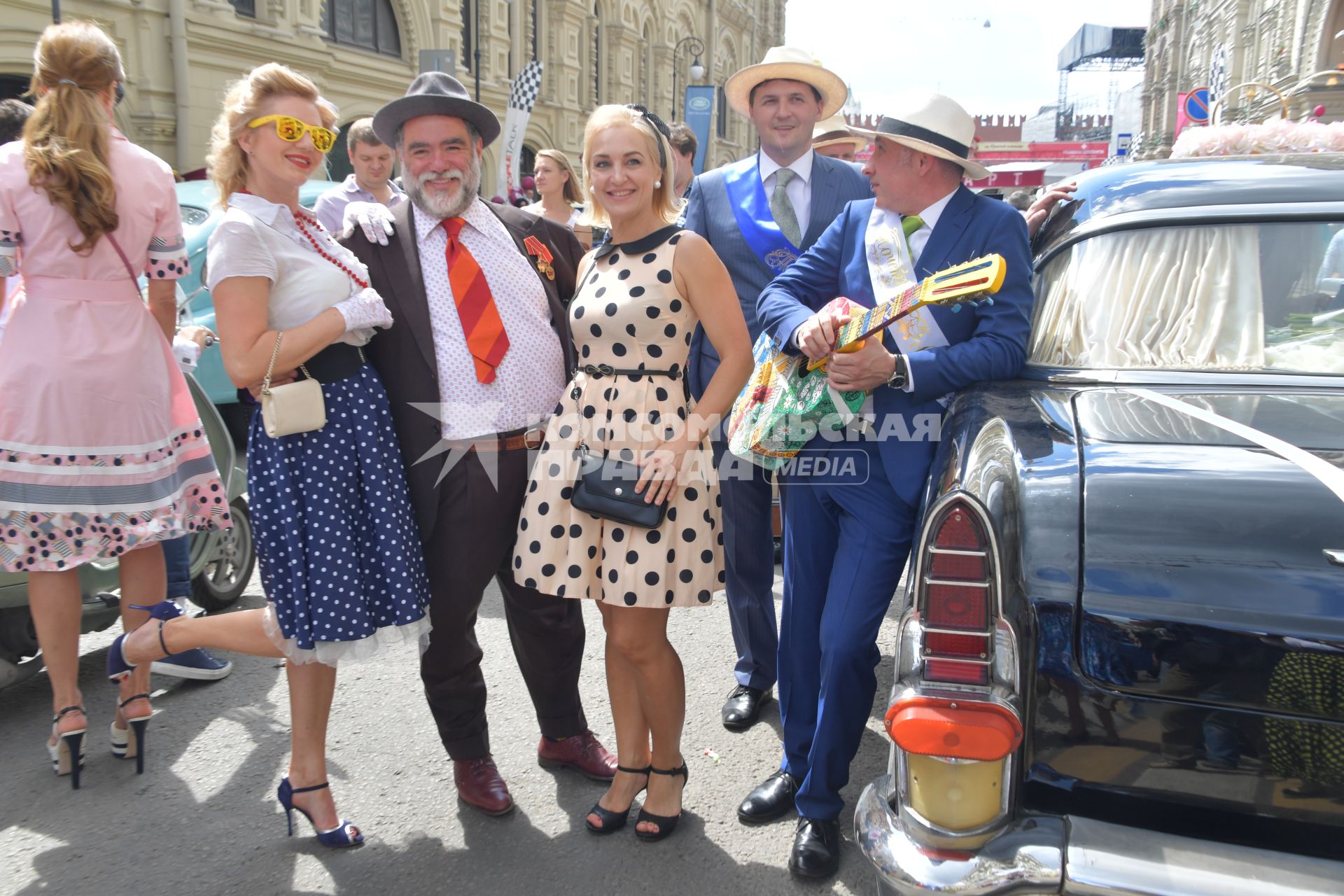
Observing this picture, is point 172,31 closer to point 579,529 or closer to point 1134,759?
point 579,529

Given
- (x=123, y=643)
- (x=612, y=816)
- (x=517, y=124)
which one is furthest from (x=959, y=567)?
(x=517, y=124)

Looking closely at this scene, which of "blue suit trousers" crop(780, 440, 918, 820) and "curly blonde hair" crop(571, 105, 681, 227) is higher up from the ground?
"curly blonde hair" crop(571, 105, 681, 227)

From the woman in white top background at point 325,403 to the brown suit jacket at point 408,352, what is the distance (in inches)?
2.7

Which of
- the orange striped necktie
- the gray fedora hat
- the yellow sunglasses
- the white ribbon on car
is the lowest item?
the white ribbon on car

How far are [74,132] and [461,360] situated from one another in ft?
4.99

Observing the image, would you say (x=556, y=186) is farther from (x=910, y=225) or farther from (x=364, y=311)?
(x=910, y=225)

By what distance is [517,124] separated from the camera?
490 inches

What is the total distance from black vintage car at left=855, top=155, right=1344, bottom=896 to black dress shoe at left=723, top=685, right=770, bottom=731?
168 cm

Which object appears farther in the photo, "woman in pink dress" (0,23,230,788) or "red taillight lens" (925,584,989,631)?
"woman in pink dress" (0,23,230,788)

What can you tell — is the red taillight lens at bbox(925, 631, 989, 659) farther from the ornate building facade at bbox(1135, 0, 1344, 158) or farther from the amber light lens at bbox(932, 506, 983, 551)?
the ornate building facade at bbox(1135, 0, 1344, 158)

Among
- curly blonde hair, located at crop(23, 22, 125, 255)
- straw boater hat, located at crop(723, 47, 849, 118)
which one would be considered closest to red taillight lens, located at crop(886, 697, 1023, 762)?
straw boater hat, located at crop(723, 47, 849, 118)

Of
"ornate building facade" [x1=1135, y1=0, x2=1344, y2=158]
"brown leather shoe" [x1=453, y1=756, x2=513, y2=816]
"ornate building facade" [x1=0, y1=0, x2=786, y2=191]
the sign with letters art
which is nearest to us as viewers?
"brown leather shoe" [x1=453, y1=756, x2=513, y2=816]

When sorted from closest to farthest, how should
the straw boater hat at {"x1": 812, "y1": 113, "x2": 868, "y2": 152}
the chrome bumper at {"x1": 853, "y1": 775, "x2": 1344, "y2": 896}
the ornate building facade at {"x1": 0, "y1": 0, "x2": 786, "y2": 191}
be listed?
the chrome bumper at {"x1": 853, "y1": 775, "x2": 1344, "y2": 896}, the straw boater hat at {"x1": 812, "y1": 113, "x2": 868, "y2": 152}, the ornate building facade at {"x1": 0, "y1": 0, "x2": 786, "y2": 191}

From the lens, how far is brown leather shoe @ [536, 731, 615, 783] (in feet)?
10.6
